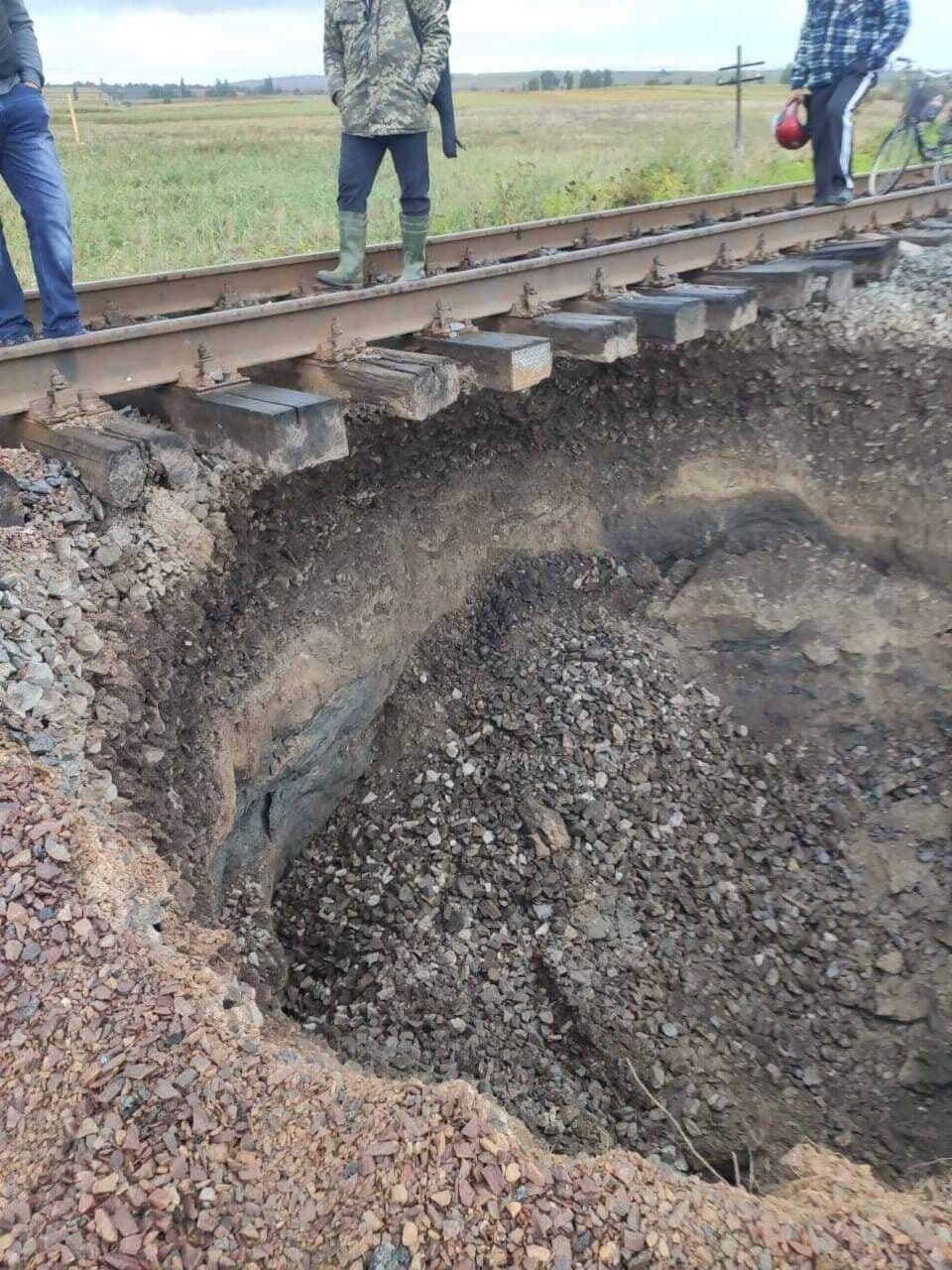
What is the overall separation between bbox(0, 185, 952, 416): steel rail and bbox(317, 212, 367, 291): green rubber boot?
1111 mm

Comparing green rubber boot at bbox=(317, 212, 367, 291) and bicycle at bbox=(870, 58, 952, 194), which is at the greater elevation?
bicycle at bbox=(870, 58, 952, 194)

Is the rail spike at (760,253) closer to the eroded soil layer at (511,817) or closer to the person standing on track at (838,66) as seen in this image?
the eroded soil layer at (511,817)

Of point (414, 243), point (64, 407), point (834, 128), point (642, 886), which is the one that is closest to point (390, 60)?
point (414, 243)

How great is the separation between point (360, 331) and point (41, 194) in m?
1.64

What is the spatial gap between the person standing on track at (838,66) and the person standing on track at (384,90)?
3.31 metres

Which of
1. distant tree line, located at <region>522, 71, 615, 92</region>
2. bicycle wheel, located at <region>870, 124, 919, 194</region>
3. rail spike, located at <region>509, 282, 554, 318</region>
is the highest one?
distant tree line, located at <region>522, 71, 615, 92</region>

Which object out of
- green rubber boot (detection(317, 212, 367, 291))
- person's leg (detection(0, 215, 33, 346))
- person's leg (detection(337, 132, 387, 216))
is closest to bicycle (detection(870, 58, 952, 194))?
person's leg (detection(337, 132, 387, 216))

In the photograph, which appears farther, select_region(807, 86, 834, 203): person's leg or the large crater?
select_region(807, 86, 834, 203): person's leg

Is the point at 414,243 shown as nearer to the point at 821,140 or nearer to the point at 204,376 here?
the point at 204,376

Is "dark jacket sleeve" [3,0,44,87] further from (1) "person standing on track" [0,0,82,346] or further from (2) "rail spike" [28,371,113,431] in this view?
(2) "rail spike" [28,371,113,431]

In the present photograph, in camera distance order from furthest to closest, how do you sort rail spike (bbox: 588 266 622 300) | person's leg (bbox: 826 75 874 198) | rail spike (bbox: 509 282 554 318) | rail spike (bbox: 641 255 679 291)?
person's leg (bbox: 826 75 874 198) < rail spike (bbox: 641 255 679 291) < rail spike (bbox: 588 266 622 300) < rail spike (bbox: 509 282 554 318)

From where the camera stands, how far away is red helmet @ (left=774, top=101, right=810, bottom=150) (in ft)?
24.9

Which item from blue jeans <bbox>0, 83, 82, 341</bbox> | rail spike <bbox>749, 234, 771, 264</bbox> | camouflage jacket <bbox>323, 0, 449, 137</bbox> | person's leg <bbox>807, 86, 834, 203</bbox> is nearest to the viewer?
→ blue jeans <bbox>0, 83, 82, 341</bbox>

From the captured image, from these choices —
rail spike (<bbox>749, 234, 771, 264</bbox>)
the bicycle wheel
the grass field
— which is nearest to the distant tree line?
the grass field
